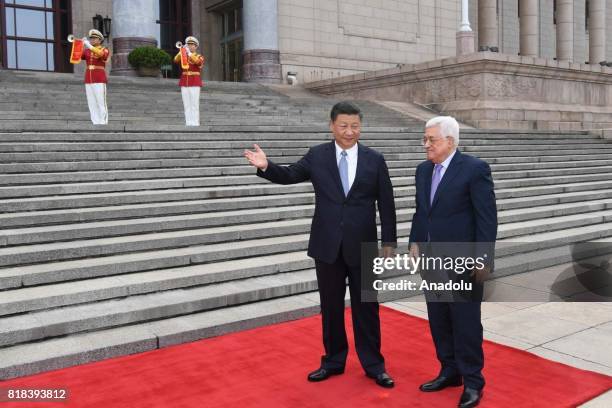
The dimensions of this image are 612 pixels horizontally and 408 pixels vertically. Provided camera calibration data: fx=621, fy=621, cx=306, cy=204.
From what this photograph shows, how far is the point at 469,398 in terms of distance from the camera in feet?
12.4

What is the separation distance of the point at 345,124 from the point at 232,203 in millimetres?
4693

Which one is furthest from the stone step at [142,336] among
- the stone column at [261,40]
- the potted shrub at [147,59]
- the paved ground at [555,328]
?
the stone column at [261,40]

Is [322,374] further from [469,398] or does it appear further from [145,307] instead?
[145,307]

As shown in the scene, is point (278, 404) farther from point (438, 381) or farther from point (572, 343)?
point (572, 343)

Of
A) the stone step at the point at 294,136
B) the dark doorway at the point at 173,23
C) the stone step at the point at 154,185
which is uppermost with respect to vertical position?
the dark doorway at the point at 173,23

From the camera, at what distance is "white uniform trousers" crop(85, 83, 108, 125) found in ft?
39.0

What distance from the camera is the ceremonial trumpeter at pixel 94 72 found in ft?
39.0

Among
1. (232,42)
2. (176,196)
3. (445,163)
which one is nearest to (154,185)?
(176,196)

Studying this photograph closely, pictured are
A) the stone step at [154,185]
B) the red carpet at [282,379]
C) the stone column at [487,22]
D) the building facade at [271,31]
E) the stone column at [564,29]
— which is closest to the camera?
the red carpet at [282,379]

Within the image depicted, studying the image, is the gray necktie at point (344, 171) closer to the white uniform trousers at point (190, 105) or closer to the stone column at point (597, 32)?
the white uniform trousers at point (190, 105)

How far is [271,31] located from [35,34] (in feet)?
27.4

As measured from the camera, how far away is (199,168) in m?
9.49

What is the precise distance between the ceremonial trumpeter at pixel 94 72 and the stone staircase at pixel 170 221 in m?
0.76

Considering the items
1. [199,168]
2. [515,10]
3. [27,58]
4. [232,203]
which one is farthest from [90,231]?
[515,10]
